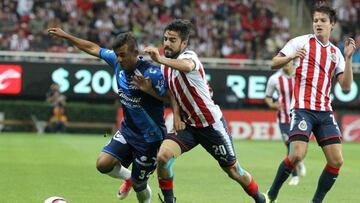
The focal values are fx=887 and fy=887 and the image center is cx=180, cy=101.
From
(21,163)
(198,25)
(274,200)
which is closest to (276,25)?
(198,25)

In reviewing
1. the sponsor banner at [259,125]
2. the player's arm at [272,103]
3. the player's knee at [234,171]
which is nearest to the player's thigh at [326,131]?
the player's knee at [234,171]

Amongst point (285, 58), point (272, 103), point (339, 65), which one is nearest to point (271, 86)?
point (272, 103)

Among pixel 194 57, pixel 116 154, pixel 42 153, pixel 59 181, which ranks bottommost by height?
pixel 42 153

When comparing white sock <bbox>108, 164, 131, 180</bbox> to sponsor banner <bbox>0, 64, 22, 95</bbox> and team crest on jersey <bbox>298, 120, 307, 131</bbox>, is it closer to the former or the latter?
team crest on jersey <bbox>298, 120, 307, 131</bbox>

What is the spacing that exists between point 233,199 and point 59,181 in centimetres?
335

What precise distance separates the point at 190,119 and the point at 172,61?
1.06 m

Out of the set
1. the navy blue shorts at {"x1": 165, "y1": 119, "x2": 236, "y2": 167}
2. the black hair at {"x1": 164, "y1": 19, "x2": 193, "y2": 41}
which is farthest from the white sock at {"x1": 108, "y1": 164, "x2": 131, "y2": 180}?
the black hair at {"x1": 164, "y1": 19, "x2": 193, "y2": 41}

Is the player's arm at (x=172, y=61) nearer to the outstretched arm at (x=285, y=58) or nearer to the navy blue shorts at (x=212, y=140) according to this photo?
the navy blue shorts at (x=212, y=140)

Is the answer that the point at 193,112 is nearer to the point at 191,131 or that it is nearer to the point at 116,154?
the point at 191,131

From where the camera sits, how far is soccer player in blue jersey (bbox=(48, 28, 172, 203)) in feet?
32.4

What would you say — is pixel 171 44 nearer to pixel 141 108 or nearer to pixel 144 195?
pixel 141 108

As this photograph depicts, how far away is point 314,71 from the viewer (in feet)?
35.9

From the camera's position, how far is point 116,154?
10305mm

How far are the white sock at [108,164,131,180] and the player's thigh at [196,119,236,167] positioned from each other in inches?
43.8
